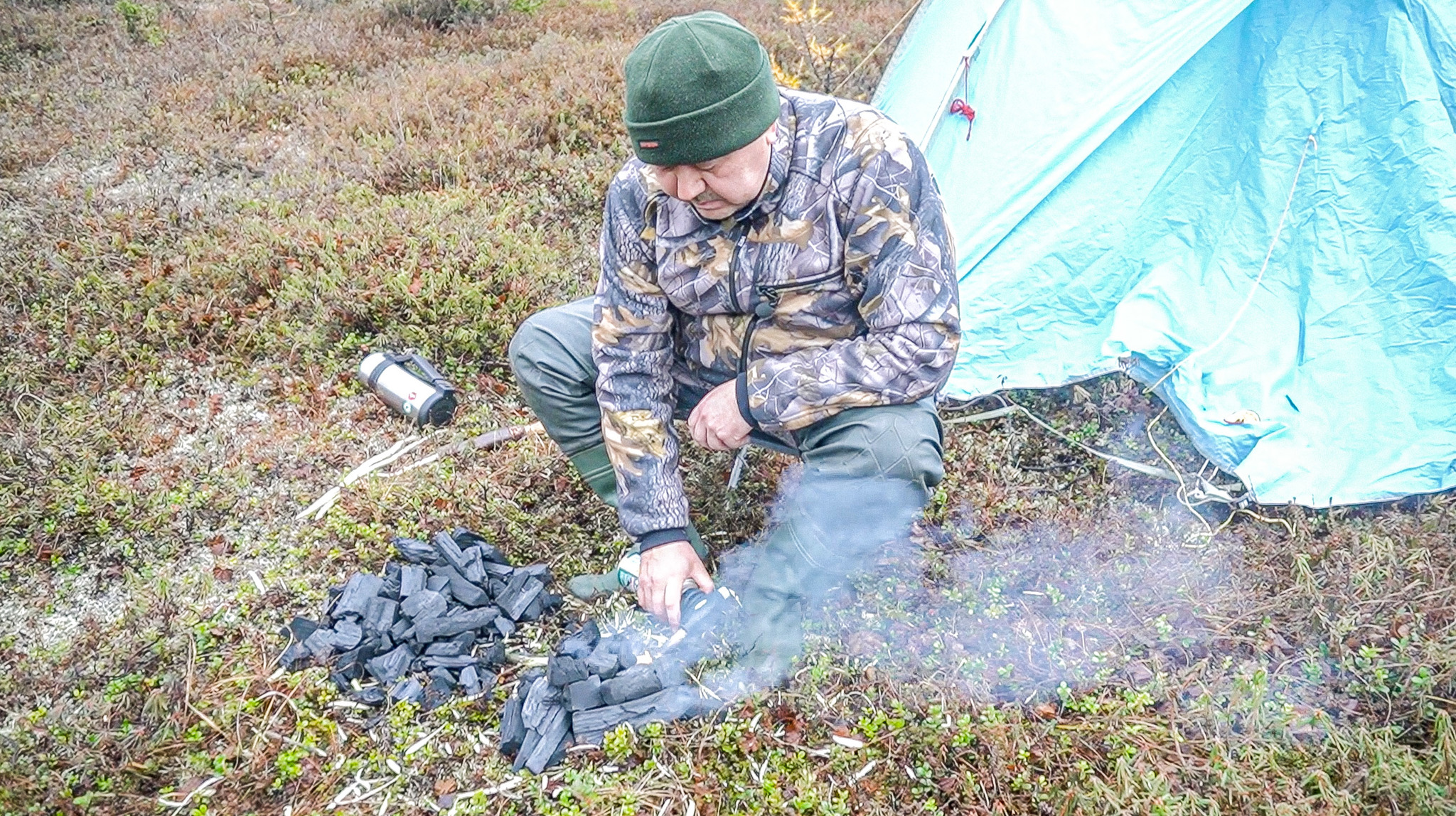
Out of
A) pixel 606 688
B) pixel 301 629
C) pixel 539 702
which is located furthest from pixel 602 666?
pixel 301 629

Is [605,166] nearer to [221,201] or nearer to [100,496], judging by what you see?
[221,201]

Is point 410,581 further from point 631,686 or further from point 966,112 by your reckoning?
point 966,112

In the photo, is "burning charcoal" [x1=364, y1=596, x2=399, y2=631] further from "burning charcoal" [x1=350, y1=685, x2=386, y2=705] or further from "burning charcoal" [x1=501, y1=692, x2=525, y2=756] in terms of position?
"burning charcoal" [x1=501, y1=692, x2=525, y2=756]

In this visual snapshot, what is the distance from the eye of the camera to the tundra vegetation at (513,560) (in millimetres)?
2650

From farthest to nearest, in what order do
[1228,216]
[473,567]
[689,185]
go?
→ 1. [1228,216]
2. [473,567]
3. [689,185]

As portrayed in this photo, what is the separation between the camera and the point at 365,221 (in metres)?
5.34

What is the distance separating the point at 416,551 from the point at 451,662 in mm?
522

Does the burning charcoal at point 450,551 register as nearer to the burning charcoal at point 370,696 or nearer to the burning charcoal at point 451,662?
the burning charcoal at point 451,662

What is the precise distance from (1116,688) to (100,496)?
3.93 meters

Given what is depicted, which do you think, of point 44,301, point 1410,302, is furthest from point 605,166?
point 1410,302

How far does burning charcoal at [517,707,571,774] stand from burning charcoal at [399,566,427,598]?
2.32ft

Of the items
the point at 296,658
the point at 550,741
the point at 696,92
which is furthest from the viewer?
the point at 296,658

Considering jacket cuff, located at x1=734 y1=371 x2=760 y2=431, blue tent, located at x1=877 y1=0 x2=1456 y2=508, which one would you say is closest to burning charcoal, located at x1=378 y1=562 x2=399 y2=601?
jacket cuff, located at x1=734 y1=371 x2=760 y2=431

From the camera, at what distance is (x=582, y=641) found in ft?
9.80
